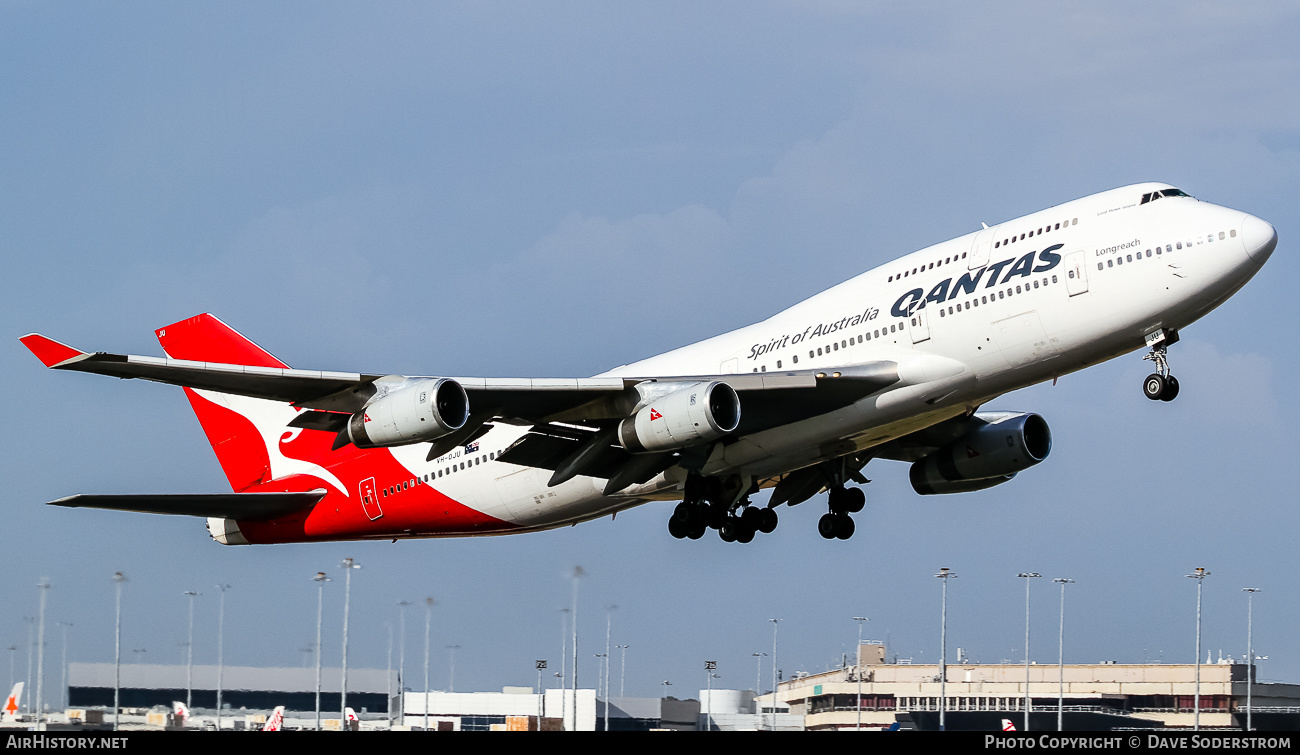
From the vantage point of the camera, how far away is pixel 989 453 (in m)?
37.1

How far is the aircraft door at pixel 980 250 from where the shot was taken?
29.6m

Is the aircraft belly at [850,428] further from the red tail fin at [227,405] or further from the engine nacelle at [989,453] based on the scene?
the red tail fin at [227,405]

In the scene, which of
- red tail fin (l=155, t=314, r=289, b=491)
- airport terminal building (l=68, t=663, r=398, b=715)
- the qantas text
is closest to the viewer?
the qantas text

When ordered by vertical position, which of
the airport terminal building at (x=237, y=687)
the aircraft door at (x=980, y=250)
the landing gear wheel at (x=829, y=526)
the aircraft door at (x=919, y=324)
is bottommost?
the airport terminal building at (x=237, y=687)

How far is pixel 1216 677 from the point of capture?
71875 mm

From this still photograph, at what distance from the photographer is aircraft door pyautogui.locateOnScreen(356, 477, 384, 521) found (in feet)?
125

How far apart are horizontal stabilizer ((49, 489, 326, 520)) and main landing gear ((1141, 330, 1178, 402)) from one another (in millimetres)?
21949

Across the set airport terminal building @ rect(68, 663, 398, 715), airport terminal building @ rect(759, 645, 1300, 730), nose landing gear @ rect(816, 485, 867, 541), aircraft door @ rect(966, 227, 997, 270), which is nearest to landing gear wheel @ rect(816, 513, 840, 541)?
nose landing gear @ rect(816, 485, 867, 541)

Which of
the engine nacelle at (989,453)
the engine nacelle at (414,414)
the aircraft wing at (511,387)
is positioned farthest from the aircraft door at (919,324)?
the engine nacelle at (414,414)

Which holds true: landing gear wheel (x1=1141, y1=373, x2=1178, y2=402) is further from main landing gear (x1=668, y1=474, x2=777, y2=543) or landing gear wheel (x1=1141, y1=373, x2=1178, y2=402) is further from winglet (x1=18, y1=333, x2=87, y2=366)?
winglet (x1=18, y1=333, x2=87, y2=366)

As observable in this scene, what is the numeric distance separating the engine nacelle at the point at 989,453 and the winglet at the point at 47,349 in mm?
21736

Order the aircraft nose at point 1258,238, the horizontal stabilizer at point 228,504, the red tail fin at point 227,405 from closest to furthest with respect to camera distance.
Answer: the aircraft nose at point 1258,238, the horizontal stabilizer at point 228,504, the red tail fin at point 227,405
